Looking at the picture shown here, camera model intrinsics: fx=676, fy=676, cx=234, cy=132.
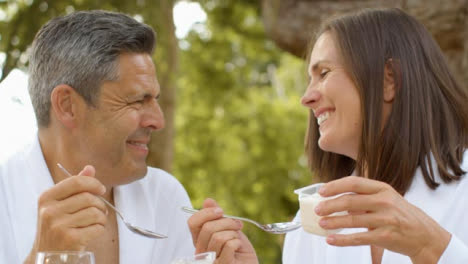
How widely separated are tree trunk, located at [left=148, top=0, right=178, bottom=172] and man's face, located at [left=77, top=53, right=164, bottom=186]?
3.18 metres

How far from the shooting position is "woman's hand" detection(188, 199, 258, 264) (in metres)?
2.67

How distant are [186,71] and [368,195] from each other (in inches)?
367

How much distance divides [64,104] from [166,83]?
4.83m

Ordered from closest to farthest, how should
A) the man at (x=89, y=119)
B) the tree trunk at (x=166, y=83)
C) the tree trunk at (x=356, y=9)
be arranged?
the man at (x=89, y=119) → the tree trunk at (x=356, y=9) → the tree trunk at (x=166, y=83)

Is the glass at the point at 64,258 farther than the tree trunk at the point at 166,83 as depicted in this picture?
No

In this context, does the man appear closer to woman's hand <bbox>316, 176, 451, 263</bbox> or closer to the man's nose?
the man's nose

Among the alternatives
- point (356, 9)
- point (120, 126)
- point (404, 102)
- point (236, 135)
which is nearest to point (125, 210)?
point (120, 126)

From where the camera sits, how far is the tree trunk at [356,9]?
5672 mm

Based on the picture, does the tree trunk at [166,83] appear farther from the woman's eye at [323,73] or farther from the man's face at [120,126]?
the woman's eye at [323,73]

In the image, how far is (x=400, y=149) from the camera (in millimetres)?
2926

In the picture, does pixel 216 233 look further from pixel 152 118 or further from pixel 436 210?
pixel 436 210

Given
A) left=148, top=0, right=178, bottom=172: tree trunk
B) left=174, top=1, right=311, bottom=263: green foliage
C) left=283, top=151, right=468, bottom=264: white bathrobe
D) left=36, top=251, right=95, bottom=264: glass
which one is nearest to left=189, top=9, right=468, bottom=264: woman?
left=283, top=151, right=468, bottom=264: white bathrobe

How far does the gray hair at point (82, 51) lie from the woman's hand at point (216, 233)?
0.90 m

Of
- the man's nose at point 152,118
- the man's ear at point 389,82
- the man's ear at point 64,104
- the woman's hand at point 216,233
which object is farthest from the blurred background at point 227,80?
the man's ear at point 389,82
